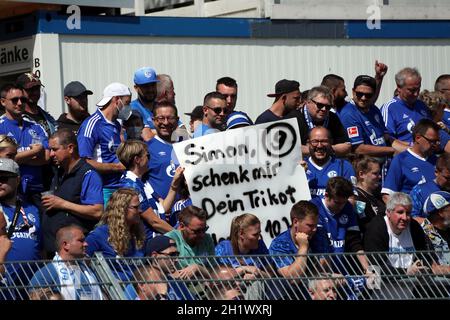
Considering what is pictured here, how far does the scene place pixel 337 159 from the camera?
11414mm

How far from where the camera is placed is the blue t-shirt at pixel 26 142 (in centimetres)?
→ 1102

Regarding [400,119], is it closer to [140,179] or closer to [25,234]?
[140,179]

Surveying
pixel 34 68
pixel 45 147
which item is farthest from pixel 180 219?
pixel 34 68

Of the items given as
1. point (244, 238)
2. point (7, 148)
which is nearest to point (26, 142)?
point (7, 148)

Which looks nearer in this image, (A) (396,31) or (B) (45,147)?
(B) (45,147)

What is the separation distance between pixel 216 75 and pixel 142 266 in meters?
8.13

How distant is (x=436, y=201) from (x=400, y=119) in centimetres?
179

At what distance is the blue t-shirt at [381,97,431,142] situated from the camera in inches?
503

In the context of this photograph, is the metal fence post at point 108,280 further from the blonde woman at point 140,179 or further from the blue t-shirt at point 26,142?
the blue t-shirt at point 26,142

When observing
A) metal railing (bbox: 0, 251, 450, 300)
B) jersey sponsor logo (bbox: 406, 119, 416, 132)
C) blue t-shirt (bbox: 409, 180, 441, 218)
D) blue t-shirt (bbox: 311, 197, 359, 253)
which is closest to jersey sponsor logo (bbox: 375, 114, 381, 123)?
jersey sponsor logo (bbox: 406, 119, 416, 132)

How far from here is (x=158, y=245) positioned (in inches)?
377

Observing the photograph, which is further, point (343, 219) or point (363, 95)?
point (363, 95)

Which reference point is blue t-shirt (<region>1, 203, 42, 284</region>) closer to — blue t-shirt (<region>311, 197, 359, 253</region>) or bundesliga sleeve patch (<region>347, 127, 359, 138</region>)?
blue t-shirt (<region>311, 197, 359, 253</region>)
